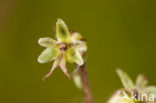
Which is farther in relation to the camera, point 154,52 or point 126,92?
point 154,52

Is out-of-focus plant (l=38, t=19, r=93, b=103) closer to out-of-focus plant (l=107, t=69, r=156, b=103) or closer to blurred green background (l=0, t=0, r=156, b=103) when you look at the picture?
out-of-focus plant (l=107, t=69, r=156, b=103)

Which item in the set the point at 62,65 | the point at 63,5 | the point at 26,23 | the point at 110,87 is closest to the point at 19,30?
the point at 26,23

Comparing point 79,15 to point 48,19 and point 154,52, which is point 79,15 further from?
point 154,52

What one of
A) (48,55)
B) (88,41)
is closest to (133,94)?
(48,55)

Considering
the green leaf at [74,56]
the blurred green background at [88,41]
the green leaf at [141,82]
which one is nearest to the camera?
the green leaf at [74,56]

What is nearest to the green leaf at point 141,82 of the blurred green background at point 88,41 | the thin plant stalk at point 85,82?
the thin plant stalk at point 85,82

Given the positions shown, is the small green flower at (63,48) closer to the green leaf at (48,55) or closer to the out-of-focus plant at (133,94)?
the green leaf at (48,55)
